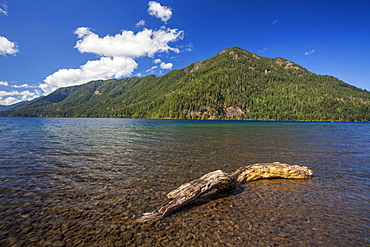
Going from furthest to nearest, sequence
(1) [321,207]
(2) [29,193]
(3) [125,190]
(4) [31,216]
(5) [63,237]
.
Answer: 1. (3) [125,190]
2. (2) [29,193]
3. (1) [321,207]
4. (4) [31,216]
5. (5) [63,237]

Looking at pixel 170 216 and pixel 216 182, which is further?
pixel 216 182

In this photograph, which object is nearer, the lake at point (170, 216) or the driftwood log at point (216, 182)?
the lake at point (170, 216)

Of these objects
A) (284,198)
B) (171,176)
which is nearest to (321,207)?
(284,198)

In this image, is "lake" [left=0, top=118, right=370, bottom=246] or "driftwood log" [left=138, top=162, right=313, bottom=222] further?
"driftwood log" [left=138, top=162, right=313, bottom=222]

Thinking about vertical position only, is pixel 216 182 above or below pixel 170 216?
above

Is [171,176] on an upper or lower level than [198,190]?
lower

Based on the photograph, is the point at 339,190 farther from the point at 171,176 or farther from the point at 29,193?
the point at 29,193

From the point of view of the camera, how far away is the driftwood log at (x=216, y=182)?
6.92 m

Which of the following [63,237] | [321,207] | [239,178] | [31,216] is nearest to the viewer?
[63,237]

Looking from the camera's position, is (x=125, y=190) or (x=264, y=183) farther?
(x=264, y=183)

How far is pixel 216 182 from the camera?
331 inches

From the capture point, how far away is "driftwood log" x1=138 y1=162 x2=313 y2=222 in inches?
272

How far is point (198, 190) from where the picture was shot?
302 inches

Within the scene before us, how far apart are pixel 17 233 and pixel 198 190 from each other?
21.7 ft
